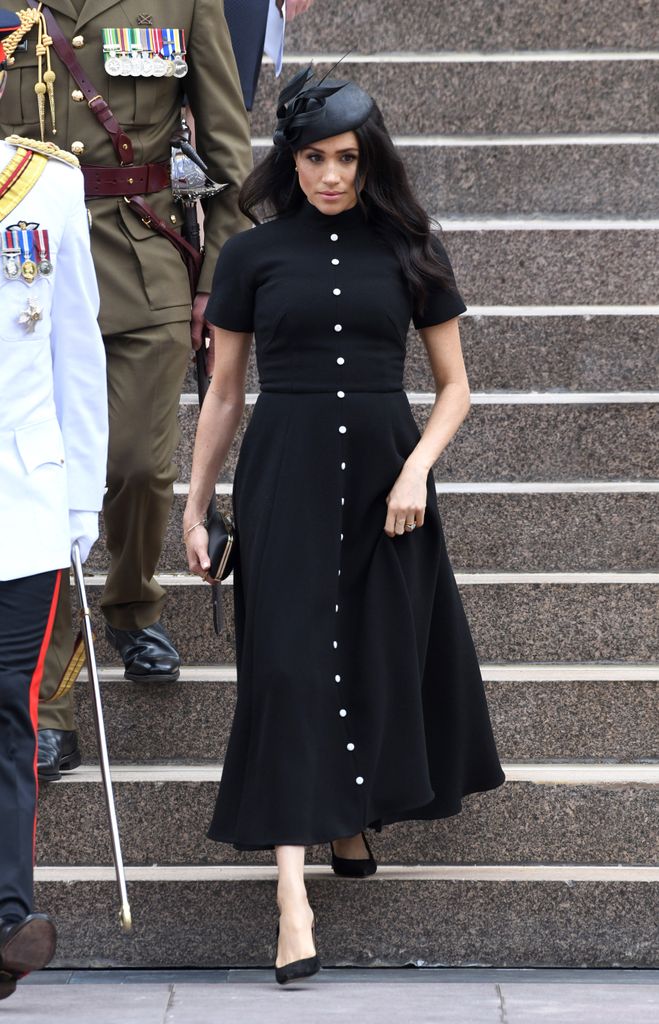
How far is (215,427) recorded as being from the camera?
13.6 feet

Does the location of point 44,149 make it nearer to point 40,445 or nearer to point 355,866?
point 40,445

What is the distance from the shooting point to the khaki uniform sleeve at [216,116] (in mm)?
4594

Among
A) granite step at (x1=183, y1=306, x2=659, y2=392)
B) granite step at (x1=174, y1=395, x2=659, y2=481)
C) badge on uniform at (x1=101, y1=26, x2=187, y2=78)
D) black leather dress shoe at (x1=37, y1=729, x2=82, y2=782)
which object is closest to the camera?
black leather dress shoe at (x1=37, y1=729, x2=82, y2=782)

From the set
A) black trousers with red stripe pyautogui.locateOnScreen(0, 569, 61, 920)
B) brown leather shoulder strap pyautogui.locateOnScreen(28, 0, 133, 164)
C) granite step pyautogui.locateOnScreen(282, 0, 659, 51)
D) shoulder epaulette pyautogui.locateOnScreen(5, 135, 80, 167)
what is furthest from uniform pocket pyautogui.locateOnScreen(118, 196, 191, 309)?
granite step pyautogui.locateOnScreen(282, 0, 659, 51)

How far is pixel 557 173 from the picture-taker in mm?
6062

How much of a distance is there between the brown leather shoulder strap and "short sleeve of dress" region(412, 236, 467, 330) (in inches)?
37.8

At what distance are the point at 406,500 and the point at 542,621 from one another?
103 centimetres

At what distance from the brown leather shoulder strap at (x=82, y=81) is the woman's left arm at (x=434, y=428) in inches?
39.7

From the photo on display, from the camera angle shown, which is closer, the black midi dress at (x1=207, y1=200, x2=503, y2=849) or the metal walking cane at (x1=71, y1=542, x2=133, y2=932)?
the metal walking cane at (x1=71, y1=542, x2=133, y2=932)

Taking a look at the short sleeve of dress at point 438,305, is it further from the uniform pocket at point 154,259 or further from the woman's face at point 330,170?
the uniform pocket at point 154,259

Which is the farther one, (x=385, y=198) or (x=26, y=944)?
(x=385, y=198)

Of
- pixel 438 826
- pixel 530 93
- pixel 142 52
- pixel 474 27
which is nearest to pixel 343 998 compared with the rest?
pixel 438 826

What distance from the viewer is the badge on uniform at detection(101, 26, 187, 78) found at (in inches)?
175

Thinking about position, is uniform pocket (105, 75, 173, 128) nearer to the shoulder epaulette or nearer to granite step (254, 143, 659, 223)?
the shoulder epaulette
